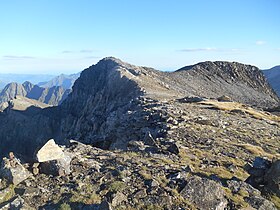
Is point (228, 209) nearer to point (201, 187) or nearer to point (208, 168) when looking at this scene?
point (201, 187)

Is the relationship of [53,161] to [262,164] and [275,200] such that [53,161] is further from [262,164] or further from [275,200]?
[262,164]

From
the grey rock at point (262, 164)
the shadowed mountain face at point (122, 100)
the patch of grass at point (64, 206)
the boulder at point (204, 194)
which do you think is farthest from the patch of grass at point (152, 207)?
the shadowed mountain face at point (122, 100)

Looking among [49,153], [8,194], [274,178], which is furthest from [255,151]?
[8,194]

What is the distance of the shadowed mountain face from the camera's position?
31297mm

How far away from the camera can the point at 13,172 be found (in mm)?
12977

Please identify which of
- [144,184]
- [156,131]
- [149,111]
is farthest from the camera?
[149,111]

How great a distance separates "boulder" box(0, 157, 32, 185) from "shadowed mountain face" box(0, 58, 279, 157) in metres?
8.83

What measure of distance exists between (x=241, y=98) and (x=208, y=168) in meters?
84.6

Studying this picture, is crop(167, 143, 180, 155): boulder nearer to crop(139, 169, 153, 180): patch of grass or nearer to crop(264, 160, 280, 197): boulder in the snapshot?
crop(139, 169, 153, 180): patch of grass

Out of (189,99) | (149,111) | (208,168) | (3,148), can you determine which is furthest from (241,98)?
(3,148)

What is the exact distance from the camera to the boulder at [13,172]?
507 inches

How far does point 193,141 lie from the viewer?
918 inches

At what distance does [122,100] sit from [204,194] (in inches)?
1605

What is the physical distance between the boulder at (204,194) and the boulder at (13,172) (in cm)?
696
